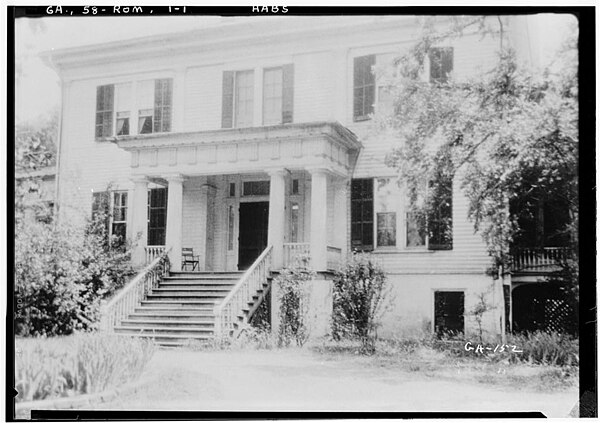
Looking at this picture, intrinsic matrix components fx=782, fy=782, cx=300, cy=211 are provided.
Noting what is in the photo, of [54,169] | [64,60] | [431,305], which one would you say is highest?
[64,60]

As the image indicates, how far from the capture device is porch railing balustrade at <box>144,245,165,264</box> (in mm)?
8086

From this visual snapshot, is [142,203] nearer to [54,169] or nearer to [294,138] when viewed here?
[54,169]

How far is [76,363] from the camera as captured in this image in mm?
7590

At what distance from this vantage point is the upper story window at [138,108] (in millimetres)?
8164

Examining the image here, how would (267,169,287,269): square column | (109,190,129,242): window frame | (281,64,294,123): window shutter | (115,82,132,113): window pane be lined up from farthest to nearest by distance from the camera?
1. (115,82,132,113): window pane
2. (109,190,129,242): window frame
3. (281,64,294,123): window shutter
4. (267,169,287,269): square column

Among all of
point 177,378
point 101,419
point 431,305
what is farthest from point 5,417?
point 431,305

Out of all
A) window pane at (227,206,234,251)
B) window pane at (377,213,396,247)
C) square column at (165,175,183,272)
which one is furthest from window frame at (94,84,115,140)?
window pane at (377,213,396,247)

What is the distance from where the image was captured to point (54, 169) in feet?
26.1

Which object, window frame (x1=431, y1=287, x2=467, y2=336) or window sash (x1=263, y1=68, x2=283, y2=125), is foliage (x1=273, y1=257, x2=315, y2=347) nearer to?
window frame (x1=431, y1=287, x2=467, y2=336)

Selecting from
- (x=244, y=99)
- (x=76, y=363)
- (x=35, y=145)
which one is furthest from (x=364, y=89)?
(x=76, y=363)

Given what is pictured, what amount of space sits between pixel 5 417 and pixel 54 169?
2463mm

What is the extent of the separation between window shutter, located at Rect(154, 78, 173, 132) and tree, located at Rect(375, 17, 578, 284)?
2207 millimetres

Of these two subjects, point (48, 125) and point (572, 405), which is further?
point (48, 125)

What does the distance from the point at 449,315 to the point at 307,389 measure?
1565 mm
